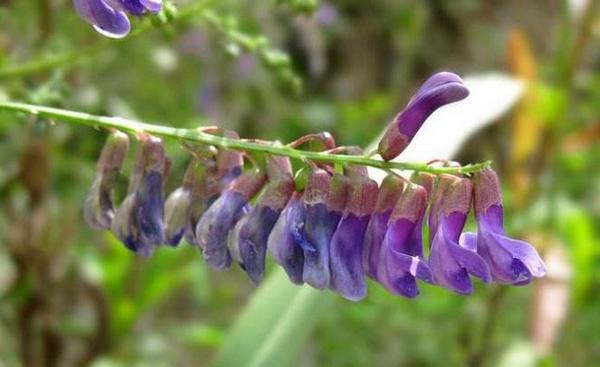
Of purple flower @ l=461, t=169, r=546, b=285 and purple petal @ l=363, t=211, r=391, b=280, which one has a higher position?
purple flower @ l=461, t=169, r=546, b=285

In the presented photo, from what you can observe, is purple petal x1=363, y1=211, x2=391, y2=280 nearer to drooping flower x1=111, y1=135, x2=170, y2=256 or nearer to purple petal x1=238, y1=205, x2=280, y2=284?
purple petal x1=238, y1=205, x2=280, y2=284

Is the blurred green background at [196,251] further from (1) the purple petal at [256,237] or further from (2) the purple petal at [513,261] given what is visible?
(2) the purple petal at [513,261]

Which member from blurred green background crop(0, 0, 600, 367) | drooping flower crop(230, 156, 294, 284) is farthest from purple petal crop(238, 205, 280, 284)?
blurred green background crop(0, 0, 600, 367)

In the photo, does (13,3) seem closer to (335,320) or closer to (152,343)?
(152,343)

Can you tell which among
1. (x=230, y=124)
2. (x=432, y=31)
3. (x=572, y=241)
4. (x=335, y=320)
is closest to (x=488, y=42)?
(x=432, y=31)

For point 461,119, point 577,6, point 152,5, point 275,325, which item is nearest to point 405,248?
point 152,5
